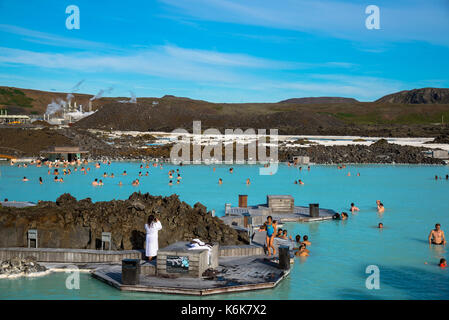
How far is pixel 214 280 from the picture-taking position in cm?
1072

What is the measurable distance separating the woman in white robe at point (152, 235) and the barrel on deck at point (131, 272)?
4.47 feet

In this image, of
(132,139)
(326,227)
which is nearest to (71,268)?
(326,227)

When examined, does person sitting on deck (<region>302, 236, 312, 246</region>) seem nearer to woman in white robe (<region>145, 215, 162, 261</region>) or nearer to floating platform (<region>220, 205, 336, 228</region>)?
floating platform (<region>220, 205, 336, 228</region>)

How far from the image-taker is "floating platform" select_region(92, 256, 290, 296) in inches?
401

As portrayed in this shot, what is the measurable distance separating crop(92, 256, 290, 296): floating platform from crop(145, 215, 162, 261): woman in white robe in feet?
1.42

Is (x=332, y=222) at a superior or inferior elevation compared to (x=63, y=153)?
inferior

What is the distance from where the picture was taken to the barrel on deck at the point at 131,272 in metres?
10.4

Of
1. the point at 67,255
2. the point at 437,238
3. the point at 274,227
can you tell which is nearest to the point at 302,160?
the point at 437,238

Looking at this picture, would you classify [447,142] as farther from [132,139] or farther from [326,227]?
[326,227]

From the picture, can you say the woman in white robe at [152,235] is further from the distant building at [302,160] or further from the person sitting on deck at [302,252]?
the distant building at [302,160]

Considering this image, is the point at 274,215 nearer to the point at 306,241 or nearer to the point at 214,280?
the point at 306,241

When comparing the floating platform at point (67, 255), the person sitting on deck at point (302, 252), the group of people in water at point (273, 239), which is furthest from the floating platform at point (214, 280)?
the person sitting on deck at point (302, 252)

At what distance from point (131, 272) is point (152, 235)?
4.88 ft

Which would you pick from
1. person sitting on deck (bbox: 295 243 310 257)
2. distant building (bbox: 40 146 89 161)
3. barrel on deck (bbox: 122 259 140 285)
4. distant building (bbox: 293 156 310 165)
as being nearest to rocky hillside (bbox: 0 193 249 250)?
person sitting on deck (bbox: 295 243 310 257)
